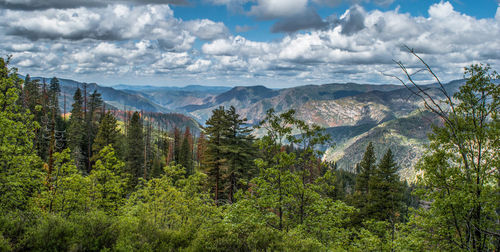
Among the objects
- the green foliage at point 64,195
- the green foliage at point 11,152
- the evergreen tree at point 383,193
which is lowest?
the evergreen tree at point 383,193

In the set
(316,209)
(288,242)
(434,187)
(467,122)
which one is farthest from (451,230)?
(288,242)

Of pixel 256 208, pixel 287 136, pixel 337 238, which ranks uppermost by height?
pixel 287 136

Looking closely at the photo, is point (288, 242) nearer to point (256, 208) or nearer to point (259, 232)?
point (259, 232)

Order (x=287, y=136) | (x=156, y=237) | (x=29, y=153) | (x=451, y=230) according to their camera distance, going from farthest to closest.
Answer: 1. (x=29, y=153)
2. (x=287, y=136)
3. (x=451, y=230)
4. (x=156, y=237)

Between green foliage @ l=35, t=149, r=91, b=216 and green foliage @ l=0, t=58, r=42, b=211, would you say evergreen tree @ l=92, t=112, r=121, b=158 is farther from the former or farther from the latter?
green foliage @ l=0, t=58, r=42, b=211

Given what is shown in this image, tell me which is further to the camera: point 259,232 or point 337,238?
point 337,238

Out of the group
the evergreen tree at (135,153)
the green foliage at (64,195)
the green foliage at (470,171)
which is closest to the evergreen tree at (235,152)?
the green foliage at (64,195)

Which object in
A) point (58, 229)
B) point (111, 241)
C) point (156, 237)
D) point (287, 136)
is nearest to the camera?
point (58, 229)

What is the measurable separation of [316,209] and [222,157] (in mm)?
15738

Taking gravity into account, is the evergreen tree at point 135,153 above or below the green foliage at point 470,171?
below

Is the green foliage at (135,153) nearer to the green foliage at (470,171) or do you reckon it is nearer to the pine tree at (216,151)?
the pine tree at (216,151)

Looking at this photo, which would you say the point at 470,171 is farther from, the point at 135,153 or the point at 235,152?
the point at 135,153

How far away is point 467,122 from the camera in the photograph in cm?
985

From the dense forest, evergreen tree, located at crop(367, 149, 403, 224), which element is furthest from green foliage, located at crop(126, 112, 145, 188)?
evergreen tree, located at crop(367, 149, 403, 224)
